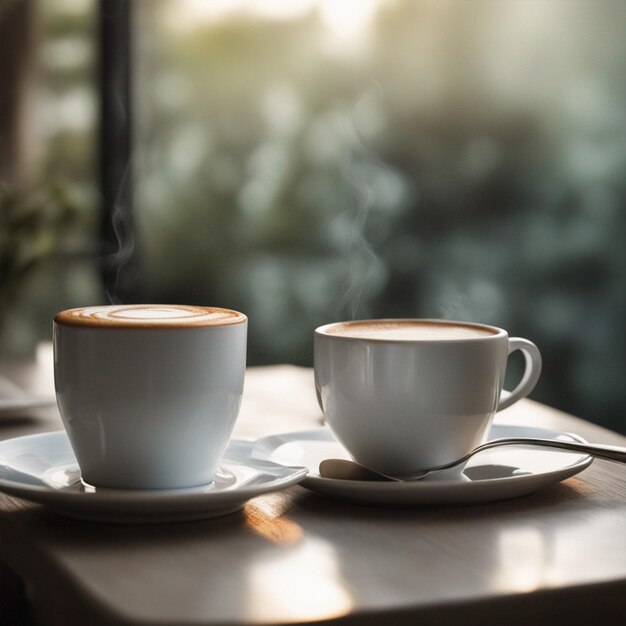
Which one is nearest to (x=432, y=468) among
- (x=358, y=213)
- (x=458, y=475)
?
(x=458, y=475)

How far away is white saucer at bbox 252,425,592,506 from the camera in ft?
2.05

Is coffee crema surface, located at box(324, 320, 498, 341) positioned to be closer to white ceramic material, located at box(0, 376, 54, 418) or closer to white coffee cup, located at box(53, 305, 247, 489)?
white coffee cup, located at box(53, 305, 247, 489)

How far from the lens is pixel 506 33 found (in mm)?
2117

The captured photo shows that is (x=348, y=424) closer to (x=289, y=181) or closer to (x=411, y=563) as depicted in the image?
(x=411, y=563)

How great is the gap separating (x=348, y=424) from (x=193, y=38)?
250cm

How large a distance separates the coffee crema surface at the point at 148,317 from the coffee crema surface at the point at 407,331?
10cm

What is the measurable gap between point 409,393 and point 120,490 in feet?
0.67

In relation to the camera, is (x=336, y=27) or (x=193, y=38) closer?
(x=336, y=27)

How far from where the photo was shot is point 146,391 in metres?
0.60

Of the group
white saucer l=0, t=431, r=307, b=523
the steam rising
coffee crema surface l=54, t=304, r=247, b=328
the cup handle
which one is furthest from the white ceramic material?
the steam rising

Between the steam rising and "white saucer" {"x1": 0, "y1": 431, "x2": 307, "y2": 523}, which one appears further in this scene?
the steam rising

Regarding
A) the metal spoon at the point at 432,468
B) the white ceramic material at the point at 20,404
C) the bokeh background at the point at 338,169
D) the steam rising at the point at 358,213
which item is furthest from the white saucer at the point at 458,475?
the steam rising at the point at 358,213

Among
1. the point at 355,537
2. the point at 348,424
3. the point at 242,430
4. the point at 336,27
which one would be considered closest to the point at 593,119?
the point at 336,27

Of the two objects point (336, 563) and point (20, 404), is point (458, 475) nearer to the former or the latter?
point (336, 563)
